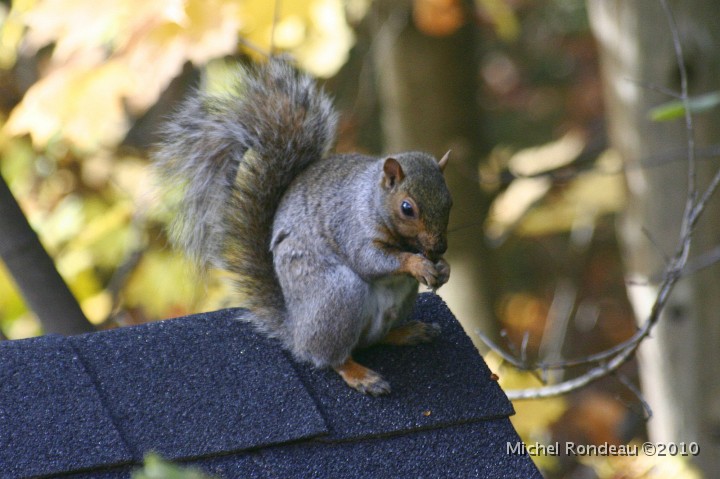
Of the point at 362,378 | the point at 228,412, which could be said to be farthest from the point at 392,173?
the point at 228,412

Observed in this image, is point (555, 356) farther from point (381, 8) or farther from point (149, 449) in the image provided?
point (149, 449)

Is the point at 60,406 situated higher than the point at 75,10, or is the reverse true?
the point at 75,10

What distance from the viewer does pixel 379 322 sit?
2.48 metres

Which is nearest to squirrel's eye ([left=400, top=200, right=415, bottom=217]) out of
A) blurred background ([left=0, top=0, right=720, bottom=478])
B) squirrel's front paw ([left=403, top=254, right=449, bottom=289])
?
squirrel's front paw ([left=403, top=254, right=449, bottom=289])

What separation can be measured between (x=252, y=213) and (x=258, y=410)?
71cm

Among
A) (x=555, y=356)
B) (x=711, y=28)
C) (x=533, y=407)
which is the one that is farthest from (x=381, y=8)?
(x=533, y=407)

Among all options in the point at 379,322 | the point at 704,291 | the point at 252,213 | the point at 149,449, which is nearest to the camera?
the point at 149,449

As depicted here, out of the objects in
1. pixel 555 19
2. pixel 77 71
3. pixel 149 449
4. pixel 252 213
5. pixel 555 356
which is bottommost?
pixel 555 356

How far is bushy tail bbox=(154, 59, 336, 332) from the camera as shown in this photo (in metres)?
2.67

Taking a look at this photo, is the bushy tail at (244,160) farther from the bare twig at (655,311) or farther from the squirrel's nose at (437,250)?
the bare twig at (655,311)

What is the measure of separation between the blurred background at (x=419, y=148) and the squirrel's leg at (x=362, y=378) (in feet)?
2.32

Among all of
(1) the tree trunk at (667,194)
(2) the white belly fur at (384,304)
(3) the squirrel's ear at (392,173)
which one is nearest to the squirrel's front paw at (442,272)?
(2) the white belly fur at (384,304)

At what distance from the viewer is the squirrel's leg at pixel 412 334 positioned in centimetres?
249

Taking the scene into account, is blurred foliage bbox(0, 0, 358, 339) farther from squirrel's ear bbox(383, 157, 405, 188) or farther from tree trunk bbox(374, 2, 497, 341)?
squirrel's ear bbox(383, 157, 405, 188)
